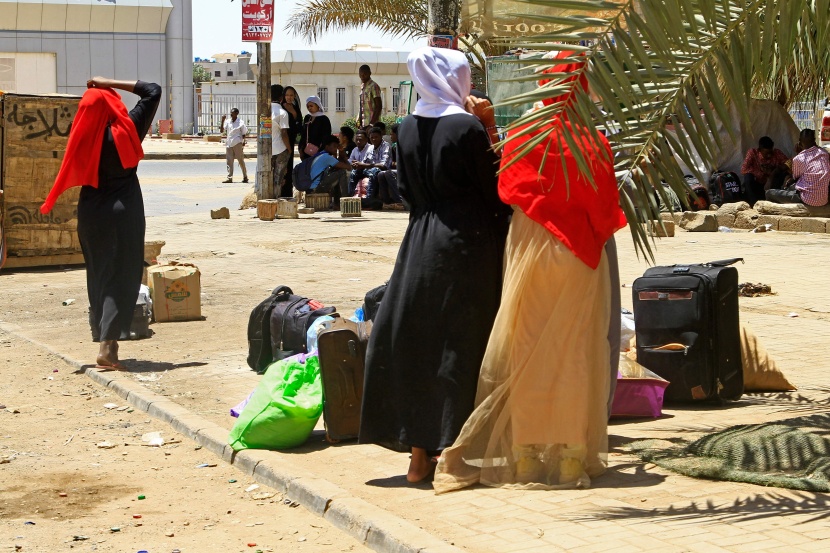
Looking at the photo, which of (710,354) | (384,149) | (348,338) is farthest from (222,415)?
(384,149)

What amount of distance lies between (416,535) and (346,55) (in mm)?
45428

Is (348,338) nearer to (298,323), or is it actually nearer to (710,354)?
(298,323)

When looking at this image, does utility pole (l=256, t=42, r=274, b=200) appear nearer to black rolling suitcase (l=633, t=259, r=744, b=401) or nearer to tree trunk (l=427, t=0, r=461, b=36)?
tree trunk (l=427, t=0, r=461, b=36)

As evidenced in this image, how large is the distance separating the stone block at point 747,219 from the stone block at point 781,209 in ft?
0.37

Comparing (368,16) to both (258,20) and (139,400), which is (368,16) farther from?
(139,400)

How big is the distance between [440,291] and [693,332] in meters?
2.01

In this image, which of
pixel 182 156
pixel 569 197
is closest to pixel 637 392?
pixel 569 197

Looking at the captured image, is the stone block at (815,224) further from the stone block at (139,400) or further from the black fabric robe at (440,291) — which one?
the black fabric robe at (440,291)

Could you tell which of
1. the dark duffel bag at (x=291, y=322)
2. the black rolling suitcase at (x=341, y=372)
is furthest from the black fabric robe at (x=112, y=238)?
the black rolling suitcase at (x=341, y=372)

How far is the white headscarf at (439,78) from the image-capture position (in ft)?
17.0

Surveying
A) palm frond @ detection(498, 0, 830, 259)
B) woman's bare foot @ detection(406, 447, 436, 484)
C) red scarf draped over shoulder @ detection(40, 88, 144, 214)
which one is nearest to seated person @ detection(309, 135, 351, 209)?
red scarf draped over shoulder @ detection(40, 88, 144, 214)

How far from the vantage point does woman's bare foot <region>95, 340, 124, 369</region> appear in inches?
321

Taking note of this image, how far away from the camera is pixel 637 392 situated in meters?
6.33

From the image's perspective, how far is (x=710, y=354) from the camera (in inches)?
258
